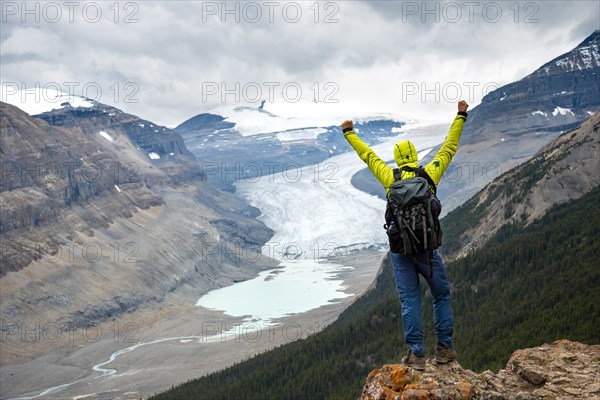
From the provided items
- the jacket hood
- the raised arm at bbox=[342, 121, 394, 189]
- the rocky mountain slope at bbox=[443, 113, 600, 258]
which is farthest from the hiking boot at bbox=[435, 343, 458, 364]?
the rocky mountain slope at bbox=[443, 113, 600, 258]

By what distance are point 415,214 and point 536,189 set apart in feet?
290

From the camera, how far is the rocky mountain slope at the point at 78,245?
127 m

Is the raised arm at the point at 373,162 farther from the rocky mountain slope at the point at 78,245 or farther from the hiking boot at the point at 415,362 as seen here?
the rocky mountain slope at the point at 78,245

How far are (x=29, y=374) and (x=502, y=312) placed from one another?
75704 mm

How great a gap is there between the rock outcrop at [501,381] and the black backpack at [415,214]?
235 cm

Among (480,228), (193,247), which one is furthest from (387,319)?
(193,247)

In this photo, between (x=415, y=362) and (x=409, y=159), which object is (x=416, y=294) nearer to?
(x=415, y=362)

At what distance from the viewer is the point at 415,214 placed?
35.6 ft

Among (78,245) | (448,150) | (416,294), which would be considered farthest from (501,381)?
(78,245)

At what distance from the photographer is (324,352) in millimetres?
70875

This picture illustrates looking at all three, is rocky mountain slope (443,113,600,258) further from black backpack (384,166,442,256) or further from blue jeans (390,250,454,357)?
black backpack (384,166,442,256)

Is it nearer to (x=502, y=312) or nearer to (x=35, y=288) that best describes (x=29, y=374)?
(x=35, y=288)

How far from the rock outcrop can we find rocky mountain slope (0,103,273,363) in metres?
109

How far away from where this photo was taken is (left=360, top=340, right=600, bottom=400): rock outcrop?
1100 cm
